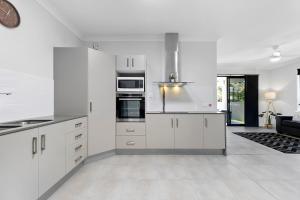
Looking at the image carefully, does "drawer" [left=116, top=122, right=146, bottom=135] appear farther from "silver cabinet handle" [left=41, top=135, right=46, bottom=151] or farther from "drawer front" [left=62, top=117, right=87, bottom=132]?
"silver cabinet handle" [left=41, top=135, right=46, bottom=151]

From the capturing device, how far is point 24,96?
271 cm

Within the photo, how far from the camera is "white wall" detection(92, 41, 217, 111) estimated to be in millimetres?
4828

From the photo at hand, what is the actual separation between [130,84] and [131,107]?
0.49 m

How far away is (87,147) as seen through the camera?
3.55 meters

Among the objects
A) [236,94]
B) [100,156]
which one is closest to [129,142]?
[100,156]

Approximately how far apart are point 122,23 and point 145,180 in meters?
2.81

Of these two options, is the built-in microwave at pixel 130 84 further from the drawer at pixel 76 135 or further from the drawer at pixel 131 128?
the drawer at pixel 76 135

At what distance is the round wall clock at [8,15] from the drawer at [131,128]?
238cm

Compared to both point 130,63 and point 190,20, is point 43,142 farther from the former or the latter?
point 190,20

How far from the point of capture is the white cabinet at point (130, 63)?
4238mm

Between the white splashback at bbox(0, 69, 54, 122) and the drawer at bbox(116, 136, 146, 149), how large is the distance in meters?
1.38

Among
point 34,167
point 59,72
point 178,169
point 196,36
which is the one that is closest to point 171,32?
point 196,36

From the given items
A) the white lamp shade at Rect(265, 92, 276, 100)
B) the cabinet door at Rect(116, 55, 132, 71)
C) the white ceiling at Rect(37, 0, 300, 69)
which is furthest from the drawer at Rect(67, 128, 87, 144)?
the white lamp shade at Rect(265, 92, 276, 100)

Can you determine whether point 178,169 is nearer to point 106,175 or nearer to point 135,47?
point 106,175
